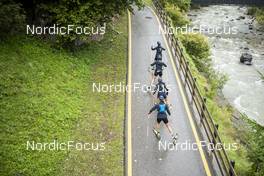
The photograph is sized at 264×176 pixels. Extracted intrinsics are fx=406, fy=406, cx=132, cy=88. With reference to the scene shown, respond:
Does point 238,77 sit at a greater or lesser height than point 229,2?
lesser

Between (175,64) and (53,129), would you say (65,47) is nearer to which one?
(175,64)

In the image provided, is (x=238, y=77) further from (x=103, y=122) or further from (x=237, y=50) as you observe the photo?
(x=103, y=122)

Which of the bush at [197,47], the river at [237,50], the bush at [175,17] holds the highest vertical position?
the bush at [175,17]

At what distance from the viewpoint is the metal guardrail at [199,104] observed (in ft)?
47.7

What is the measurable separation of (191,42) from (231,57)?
11589 millimetres

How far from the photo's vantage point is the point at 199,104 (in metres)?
18.5

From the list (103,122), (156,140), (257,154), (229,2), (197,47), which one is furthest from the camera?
(229,2)

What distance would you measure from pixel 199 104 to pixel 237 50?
2984 centimetres

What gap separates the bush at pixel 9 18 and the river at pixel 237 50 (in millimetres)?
13814

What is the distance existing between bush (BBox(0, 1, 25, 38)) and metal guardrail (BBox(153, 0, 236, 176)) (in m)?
9.22

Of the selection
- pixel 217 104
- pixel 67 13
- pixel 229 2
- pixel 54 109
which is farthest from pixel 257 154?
pixel 229 2

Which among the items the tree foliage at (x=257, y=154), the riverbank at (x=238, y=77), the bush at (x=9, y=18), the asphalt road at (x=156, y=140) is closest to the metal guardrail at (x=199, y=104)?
the asphalt road at (x=156, y=140)

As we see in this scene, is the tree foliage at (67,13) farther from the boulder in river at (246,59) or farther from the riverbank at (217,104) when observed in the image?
the boulder in river at (246,59)

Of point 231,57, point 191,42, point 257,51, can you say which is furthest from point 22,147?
point 257,51
